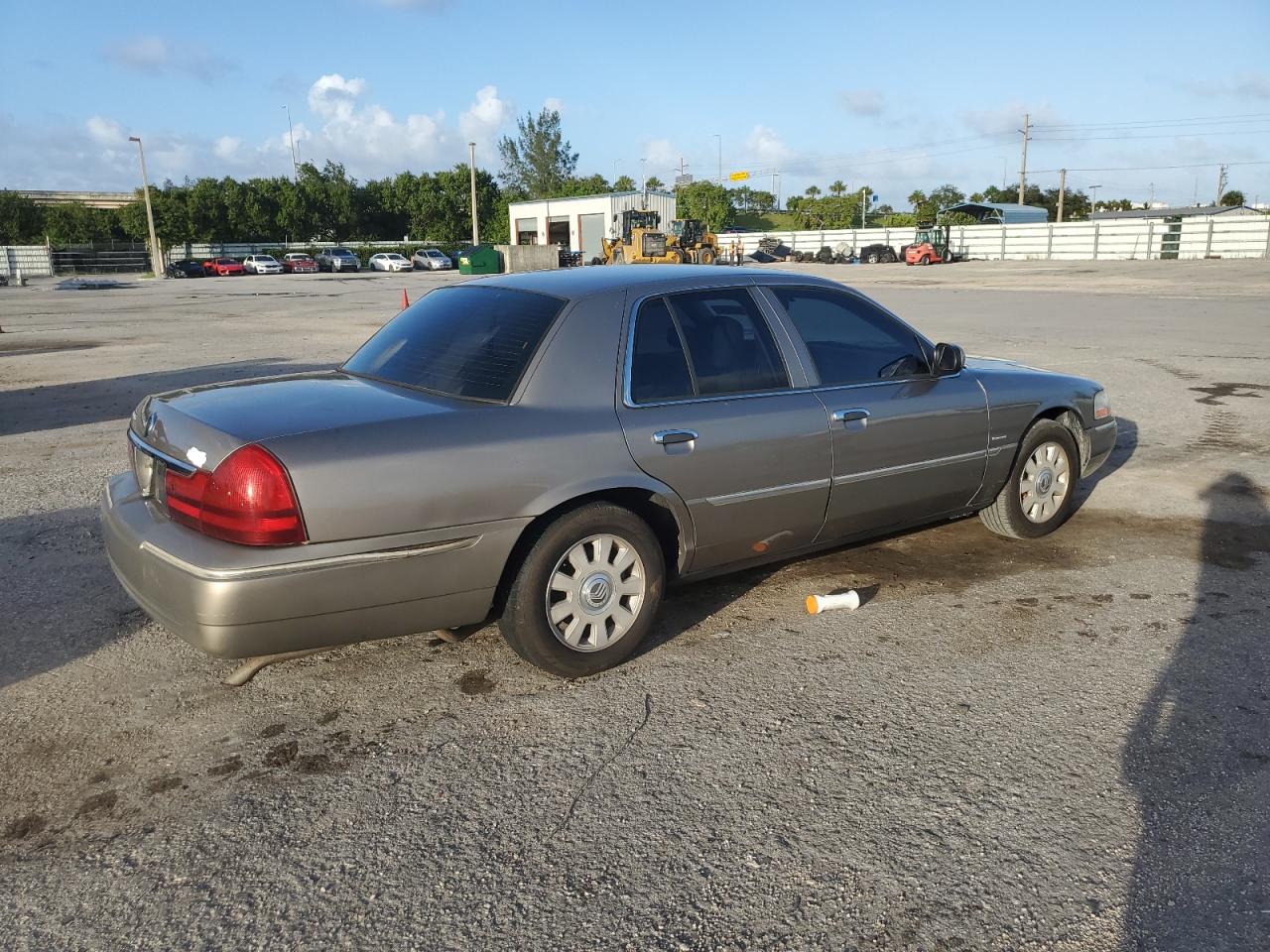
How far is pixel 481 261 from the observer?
2202 inches

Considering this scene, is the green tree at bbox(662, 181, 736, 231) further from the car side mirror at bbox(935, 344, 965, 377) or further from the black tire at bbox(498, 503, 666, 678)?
the black tire at bbox(498, 503, 666, 678)

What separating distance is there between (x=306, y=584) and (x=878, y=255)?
58804 millimetres

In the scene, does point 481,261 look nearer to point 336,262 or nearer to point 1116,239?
point 336,262

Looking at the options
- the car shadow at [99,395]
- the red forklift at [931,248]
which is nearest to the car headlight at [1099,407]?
the car shadow at [99,395]

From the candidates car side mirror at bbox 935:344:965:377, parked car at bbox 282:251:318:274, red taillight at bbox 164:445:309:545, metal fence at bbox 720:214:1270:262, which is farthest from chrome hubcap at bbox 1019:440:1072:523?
parked car at bbox 282:251:318:274

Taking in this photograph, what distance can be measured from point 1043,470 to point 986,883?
11.1ft

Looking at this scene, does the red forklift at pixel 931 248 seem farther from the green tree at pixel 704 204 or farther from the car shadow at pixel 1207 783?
the car shadow at pixel 1207 783

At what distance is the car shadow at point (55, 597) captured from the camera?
408 centimetres

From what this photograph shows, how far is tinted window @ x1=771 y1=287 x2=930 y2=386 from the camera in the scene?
15.0 feet

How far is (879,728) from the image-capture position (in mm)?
3438

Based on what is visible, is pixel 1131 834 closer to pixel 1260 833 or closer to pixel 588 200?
pixel 1260 833

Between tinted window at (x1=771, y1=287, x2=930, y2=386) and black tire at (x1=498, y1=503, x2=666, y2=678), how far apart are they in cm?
126

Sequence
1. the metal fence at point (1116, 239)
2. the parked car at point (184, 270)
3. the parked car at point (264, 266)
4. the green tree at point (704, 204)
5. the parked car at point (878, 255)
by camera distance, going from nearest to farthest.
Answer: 1. the metal fence at point (1116, 239)
2. the parked car at point (878, 255)
3. the parked car at point (184, 270)
4. the parked car at point (264, 266)
5. the green tree at point (704, 204)

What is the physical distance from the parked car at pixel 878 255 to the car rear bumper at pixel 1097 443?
2153 inches
